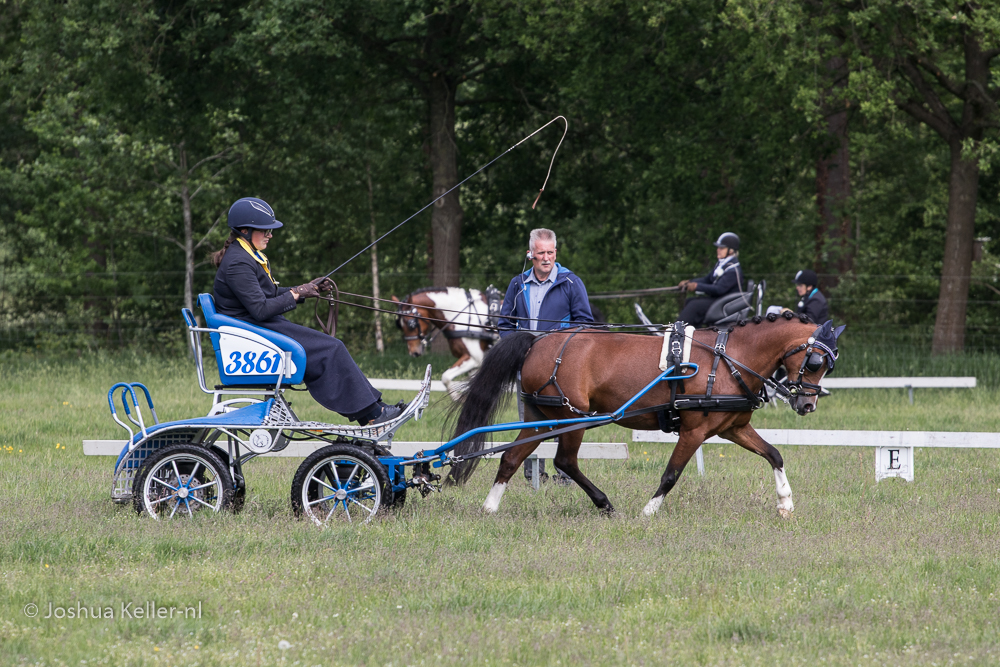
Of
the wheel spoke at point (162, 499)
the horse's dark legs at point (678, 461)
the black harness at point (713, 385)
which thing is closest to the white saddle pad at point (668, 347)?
the black harness at point (713, 385)

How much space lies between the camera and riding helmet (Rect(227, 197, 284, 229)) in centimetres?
619

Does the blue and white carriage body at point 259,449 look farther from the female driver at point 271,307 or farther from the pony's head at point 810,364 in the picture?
the pony's head at point 810,364

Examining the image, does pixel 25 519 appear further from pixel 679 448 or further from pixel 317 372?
pixel 679 448

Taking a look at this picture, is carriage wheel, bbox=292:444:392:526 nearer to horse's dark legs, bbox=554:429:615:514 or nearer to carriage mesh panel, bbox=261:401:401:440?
carriage mesh panel, bbox=261:401:401:440

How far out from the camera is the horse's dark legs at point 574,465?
6781mm

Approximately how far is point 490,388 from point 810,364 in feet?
6.32

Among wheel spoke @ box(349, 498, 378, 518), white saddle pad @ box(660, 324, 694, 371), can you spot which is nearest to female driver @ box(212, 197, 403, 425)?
wheel spoke @ box(349, 498, 378, 518)

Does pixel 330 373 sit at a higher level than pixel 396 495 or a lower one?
higher

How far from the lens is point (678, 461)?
21.8ft

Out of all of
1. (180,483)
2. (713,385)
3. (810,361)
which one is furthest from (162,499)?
(810,361)

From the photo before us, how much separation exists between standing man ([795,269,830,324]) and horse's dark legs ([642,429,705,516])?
21.5 feet

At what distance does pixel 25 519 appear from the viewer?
634cm

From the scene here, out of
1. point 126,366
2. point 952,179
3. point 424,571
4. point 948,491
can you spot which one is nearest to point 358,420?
point 424,571

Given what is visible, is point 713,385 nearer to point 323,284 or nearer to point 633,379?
point 633,379
